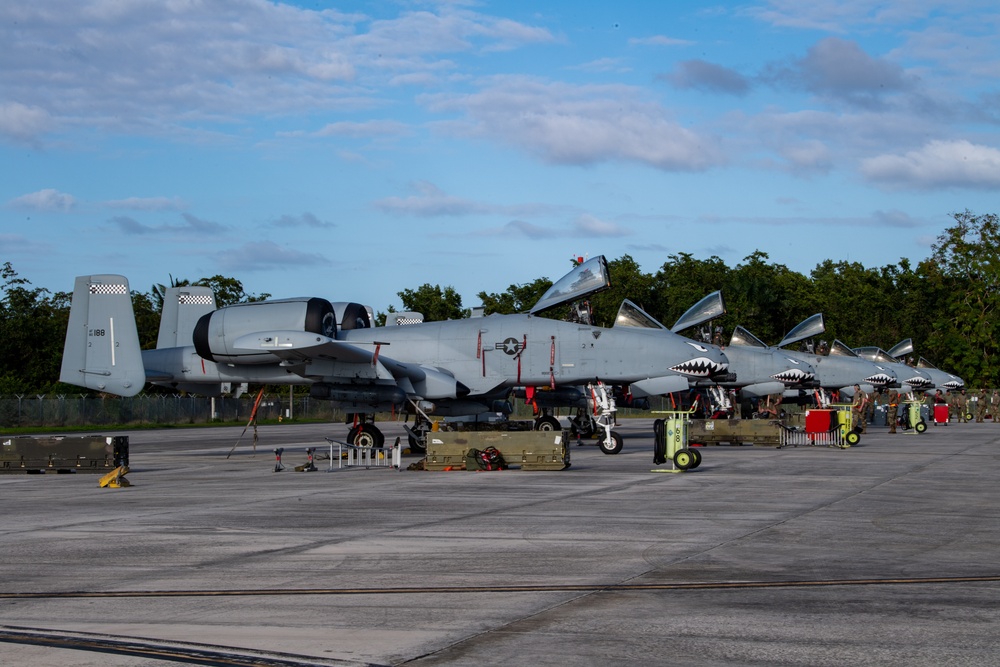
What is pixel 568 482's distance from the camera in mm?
18125

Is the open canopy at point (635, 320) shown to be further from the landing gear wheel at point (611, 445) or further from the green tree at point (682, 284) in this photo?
the green tree at point (682, 284)

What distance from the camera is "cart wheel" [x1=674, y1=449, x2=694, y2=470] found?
20500mm

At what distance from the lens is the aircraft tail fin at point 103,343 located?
1009 inches

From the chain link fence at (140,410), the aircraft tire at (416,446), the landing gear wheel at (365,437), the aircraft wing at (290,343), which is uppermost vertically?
the aircraft wing at (290,343)

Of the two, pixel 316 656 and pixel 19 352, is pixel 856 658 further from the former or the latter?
pixel 19 352

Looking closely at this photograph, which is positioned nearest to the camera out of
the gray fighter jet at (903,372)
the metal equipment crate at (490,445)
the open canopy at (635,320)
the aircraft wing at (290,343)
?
the metal equipment crate at (490,445)

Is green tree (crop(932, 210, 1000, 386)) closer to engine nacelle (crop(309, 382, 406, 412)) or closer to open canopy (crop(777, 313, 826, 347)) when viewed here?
open canopy (crop(777, 313, 826, 347))

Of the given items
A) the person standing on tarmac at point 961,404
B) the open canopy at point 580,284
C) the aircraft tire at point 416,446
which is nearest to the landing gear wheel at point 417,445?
the aircraft tire at point 416,446

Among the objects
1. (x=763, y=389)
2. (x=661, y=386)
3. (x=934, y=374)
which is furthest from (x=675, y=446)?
(x=934, y=374)

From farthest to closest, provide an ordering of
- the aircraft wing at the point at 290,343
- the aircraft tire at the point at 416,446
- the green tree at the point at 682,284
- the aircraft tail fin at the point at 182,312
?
the green tree at the point at 682,284, the aircraft tail fin at the point at 182,312, the aircraft tire at the point at 416,446, the aircraft wing at the point at 290,343

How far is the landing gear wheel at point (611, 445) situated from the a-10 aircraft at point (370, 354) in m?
0.03

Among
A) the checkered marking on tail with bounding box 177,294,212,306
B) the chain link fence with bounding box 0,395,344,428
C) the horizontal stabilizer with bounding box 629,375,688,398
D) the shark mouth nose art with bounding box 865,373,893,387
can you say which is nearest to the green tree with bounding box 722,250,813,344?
the shark mouth nose art with bounding box 865,373,893,387

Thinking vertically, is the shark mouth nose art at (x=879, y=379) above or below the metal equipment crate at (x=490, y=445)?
above

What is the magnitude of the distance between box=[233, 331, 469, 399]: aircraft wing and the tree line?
47.1m
